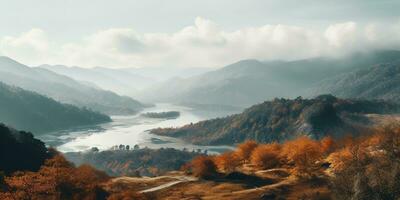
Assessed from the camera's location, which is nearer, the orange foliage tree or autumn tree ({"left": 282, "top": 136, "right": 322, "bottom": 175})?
the orange foliage tree

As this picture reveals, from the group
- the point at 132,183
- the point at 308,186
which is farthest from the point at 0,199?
the point at 308,186

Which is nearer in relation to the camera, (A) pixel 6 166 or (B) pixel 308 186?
(B) pixel 308 186

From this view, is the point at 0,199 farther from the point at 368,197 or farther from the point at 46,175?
the point at 368,197

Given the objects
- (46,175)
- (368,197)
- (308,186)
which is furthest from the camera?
(308,186)

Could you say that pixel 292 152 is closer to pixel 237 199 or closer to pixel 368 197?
pixel 237 199

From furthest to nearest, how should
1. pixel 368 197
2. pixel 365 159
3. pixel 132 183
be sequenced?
1. pixel 132 183
2. pixel 365 159
3. pixel 368 197

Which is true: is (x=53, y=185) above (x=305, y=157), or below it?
above

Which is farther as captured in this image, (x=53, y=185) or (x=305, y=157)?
(x=305, y=157)

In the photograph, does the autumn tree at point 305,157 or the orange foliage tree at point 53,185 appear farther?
the autumn tree at point 305,157

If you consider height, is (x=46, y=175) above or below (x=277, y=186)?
above
